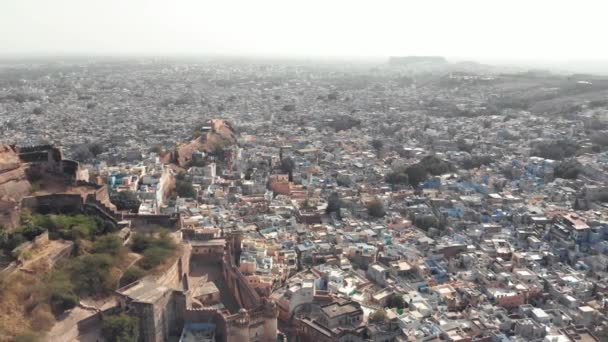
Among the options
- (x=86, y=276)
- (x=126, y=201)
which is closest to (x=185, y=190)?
(x=126, y=201)

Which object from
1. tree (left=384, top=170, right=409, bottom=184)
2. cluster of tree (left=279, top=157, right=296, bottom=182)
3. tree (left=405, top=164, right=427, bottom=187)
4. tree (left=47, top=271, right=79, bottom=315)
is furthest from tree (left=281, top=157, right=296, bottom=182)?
tree (left=47, top=271, right=79, bottom=315)

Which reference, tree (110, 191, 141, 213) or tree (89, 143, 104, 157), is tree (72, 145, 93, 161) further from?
tree (110, 191, 141, 213)

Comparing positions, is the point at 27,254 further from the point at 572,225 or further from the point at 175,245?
the point at 572,225

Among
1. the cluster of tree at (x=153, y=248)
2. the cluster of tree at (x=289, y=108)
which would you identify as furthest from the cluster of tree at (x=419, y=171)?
the cluster of tree at (x=289, y=108)

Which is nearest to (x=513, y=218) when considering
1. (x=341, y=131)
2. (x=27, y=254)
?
(x=27, y=254)

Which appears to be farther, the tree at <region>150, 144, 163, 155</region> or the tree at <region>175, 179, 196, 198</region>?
the tree at <region>150, 144, 163, 155</region>
